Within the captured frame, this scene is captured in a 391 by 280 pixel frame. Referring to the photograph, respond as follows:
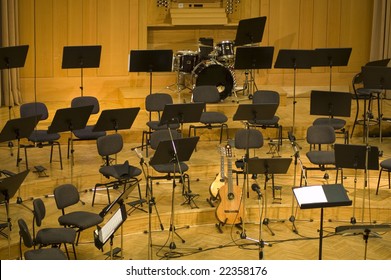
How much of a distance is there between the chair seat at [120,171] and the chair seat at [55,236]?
1.67m

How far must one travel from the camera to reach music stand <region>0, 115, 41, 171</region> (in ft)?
31.0

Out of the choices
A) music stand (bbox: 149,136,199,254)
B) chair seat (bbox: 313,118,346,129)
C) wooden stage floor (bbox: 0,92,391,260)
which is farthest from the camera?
chair seat (bbox: 313,118,346,129)

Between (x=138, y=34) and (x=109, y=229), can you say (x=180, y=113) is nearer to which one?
(x=109, y=229)

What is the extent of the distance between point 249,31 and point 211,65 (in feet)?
2.63

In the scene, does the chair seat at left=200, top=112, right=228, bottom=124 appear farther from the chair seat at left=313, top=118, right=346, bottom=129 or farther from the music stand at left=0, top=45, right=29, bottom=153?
the music stand at left=0, top=45, right=29, bottom=153

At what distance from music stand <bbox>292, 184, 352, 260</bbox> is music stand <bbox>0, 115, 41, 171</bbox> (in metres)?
3.41

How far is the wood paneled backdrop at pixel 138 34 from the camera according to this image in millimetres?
13859

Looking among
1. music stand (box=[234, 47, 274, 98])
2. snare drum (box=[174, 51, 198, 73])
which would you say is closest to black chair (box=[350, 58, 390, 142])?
music stand (box=[234, 47, 274, 98])

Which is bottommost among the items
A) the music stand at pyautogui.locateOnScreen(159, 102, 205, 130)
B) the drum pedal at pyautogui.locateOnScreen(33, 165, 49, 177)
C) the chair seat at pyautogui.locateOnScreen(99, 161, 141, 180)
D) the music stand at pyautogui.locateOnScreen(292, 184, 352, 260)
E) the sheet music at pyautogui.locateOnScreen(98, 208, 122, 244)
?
the drum pedal at pyautogui.locateOnScreen(33, 165, 49, 177)

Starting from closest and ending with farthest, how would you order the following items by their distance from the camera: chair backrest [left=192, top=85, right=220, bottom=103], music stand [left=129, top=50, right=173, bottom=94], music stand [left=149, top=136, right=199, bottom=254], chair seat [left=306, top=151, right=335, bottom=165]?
music stand [left=149, top=136, right=199, bottom=254], chair seat [left=306, top=151, right=335, bottom=165], music stand [left=129, top=50, right=173, bottom=94], chair backrest [left=192, top=85, right=220, bottom=103]

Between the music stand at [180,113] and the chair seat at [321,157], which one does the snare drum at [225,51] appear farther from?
the music stand at [180,113]

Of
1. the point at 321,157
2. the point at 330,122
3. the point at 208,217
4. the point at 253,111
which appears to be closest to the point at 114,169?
the point at 208,217

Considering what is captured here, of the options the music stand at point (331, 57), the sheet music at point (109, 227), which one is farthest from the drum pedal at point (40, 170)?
the music stand at point (331, 57)

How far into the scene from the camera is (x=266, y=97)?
11844 millimetres
